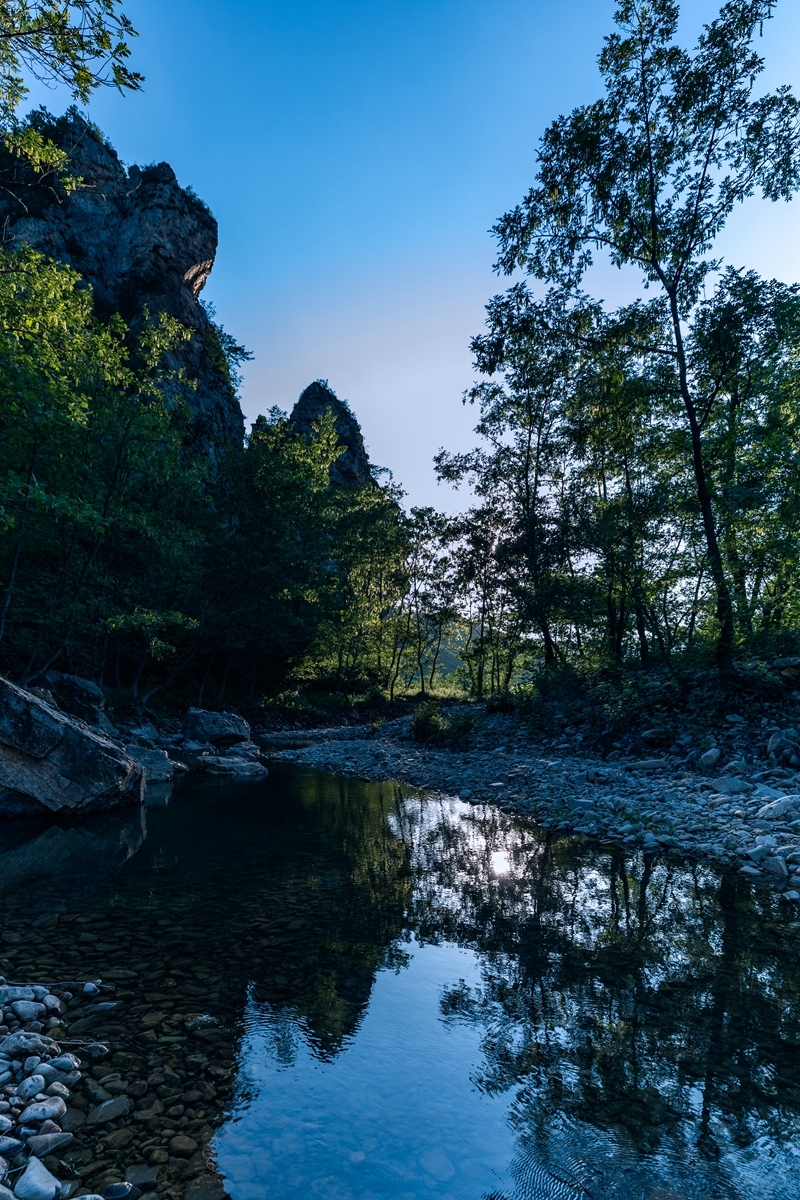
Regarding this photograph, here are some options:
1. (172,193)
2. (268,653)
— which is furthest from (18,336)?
(172,193)

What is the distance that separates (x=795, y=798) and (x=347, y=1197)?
411 inches

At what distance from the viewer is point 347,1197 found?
304cm

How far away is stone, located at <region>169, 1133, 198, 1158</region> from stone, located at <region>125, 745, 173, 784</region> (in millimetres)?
16236

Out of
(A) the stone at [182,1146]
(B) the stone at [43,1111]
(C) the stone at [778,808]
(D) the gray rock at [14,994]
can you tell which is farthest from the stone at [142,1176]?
(C) the stone at [778,808]

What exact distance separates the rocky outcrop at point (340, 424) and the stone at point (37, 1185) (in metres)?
76.5

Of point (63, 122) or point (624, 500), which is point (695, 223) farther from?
point (63, 122)

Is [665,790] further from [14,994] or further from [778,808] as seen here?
[14,994]

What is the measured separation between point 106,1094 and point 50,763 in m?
10.7

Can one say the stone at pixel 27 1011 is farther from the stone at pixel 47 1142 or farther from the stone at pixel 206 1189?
the stone at pixel 206 1189

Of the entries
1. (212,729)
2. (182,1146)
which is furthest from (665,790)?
(212,729)

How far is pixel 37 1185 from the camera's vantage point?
2.86 meters

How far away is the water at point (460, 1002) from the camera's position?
129 inches

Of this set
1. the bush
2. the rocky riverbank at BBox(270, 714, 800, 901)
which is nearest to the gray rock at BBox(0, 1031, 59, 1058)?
the rocky riverbank at BBox(270, 714, 800, 901)

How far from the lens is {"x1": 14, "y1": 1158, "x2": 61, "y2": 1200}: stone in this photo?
111 inches
